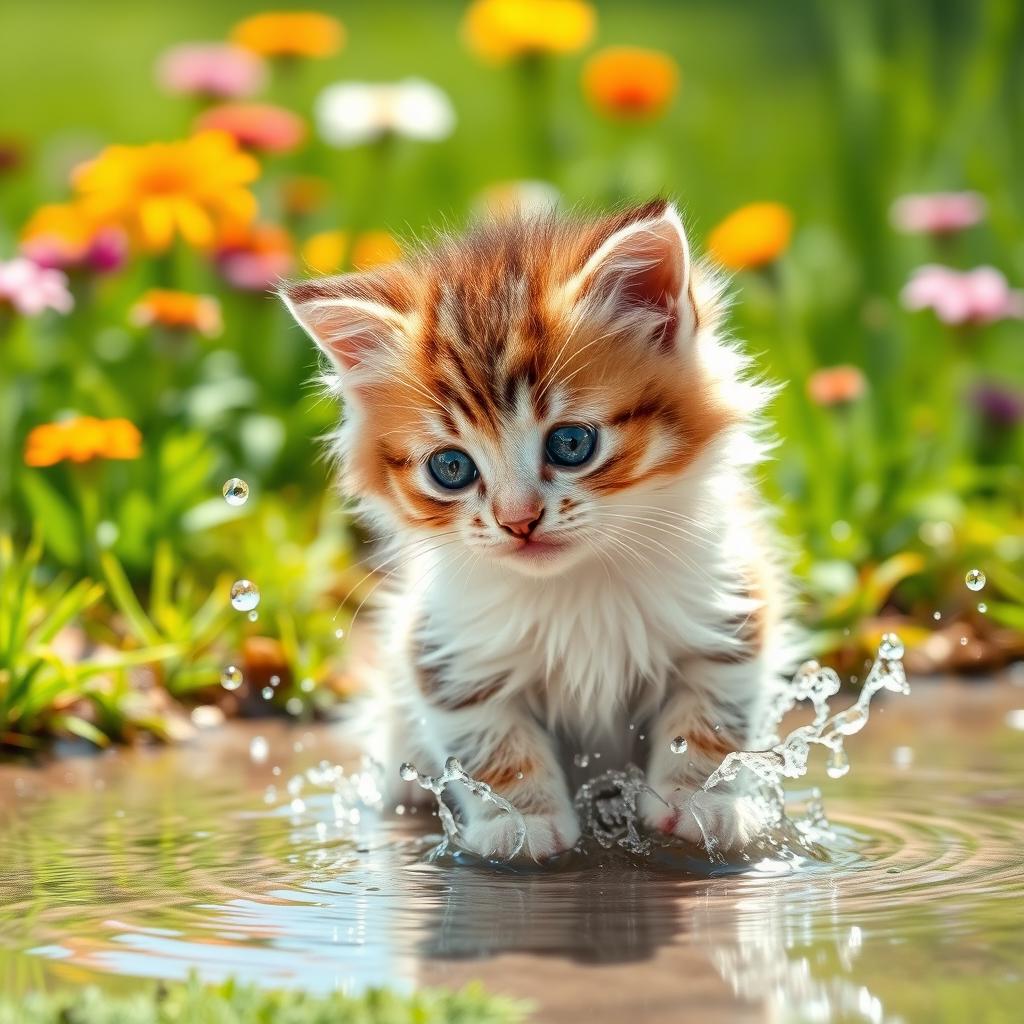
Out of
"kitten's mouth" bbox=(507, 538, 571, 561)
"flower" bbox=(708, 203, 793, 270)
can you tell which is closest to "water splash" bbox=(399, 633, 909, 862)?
"kitten's mouth" bbox=(507, 538, 571, 561)

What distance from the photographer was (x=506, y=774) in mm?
3324

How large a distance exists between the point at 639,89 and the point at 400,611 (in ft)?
11.8

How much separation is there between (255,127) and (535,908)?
3.78 m

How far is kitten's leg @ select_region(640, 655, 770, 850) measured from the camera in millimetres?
3211

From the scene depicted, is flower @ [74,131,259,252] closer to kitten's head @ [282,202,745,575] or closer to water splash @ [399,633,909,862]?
kitten's head @ [282,202,745,575]

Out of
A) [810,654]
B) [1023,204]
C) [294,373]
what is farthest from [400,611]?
[1023,204]

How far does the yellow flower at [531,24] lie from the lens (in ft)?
21.2

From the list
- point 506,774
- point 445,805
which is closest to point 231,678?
point 445,805

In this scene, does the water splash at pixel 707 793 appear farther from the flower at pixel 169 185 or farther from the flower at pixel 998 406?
the flower at pixel 169 185

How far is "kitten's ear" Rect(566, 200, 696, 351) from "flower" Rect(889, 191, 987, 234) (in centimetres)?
283

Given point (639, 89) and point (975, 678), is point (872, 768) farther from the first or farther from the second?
point (639, 89)

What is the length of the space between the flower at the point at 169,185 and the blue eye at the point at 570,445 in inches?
107

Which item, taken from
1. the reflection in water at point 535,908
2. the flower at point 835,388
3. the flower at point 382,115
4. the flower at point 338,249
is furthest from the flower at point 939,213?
the reflection in water at point 535,908

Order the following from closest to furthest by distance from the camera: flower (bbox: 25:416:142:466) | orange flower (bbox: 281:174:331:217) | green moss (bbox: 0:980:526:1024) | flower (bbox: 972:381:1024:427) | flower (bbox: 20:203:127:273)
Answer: green moss (bbox: 0:980:526:1024), flower (bbox: 25:416:142:466), flower (bbox: 20:203:127:273), flower (bbox: 972:381:1024:427), orange flower (bbox: 281:174:331:217)
